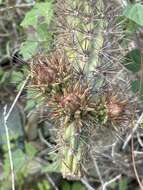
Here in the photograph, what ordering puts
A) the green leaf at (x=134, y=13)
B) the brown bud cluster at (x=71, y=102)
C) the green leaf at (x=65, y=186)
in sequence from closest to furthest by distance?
the brown bud cluster at (x=71, y=102)
the green leaf at (x=134, y=13)
the green leaf at (x=65, y=186)

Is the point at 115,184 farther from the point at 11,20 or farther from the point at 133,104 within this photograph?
the point at 133,104

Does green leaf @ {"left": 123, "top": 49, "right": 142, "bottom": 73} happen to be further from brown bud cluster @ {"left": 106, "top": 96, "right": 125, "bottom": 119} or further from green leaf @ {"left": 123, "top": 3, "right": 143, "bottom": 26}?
brown bud cluster @ {"left": 106, "top": 96, "right": 125, "bottom": 119}

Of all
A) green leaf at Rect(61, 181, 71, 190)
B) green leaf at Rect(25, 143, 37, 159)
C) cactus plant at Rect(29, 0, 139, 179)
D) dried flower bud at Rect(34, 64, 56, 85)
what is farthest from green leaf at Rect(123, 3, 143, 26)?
green leaf at Rect(61, 181, 71, 190)

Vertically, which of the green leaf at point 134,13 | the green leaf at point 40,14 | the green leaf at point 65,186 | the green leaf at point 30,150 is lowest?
the green leaf at point 65,186

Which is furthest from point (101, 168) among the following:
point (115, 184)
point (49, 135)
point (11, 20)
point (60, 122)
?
point (60, 122)

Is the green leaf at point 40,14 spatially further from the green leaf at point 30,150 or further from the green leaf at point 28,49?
the green leaf at point 30,150

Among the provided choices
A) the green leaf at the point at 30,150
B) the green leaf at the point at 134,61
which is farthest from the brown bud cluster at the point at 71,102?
the green leaf at the point at 30,150
